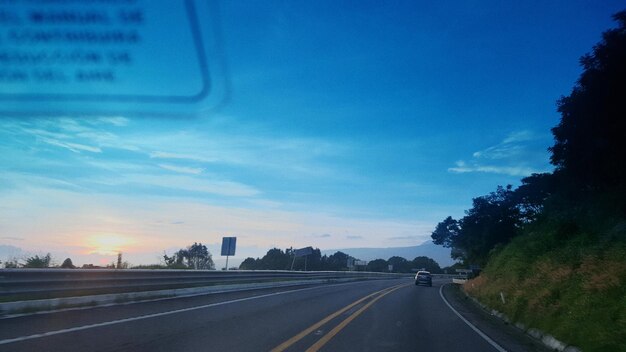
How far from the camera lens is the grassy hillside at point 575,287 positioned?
10531 millimetres

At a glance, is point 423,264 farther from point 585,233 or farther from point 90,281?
point 90,281

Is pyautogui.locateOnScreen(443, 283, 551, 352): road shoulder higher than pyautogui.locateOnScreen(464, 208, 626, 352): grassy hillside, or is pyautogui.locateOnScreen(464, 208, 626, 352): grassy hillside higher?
pyautogui.locateOnScreen(464, 208, 626, 352): grassy hillside

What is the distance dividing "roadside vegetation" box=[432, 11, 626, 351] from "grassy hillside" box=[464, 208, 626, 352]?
0.11ft

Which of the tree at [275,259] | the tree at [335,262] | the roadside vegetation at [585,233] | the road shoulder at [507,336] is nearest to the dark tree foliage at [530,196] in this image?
the roadside vegetation at [585,233]

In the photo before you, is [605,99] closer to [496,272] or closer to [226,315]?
[496,272]

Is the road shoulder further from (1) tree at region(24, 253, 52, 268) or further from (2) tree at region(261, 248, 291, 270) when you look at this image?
(2) tree at region(261, 248, 291, 270)

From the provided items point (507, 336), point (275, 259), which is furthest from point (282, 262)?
point (507, 336)

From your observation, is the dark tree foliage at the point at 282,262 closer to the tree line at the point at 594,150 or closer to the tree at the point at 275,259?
the tree at the point at 275,259

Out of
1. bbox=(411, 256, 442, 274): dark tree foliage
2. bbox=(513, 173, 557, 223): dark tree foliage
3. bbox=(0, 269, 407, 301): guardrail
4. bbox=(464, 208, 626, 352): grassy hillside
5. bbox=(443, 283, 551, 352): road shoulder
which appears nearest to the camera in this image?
bbox=(464, 208, 626, 352): grassy hillside

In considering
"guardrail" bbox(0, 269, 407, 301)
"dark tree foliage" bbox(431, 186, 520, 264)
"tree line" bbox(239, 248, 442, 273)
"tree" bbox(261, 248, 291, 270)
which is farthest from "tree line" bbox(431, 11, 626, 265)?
"tree" bbox(261, 248, 291, 270)

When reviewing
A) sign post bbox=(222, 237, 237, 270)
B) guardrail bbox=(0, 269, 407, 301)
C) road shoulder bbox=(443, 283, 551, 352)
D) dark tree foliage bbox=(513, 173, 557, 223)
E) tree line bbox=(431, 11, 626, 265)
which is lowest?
road shoulder bbox=(443, 283, 551, 352)

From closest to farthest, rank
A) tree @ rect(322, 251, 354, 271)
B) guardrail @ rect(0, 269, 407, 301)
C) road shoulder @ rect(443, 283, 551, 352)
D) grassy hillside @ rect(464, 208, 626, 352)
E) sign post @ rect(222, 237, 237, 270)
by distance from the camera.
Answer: grassy hillside @ rect(464, 208, 626, 352), road shoulder @ rect(443, 283, 551, 352), guardrail @ rect(0, 269, 407, 301), sign post @ rect(222, 237, 237, 270), tree @ rect(322, 251, 354, 271)

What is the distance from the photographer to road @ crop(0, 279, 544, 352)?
30.1 feet

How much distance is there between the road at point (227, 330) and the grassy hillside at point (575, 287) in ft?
6.09
